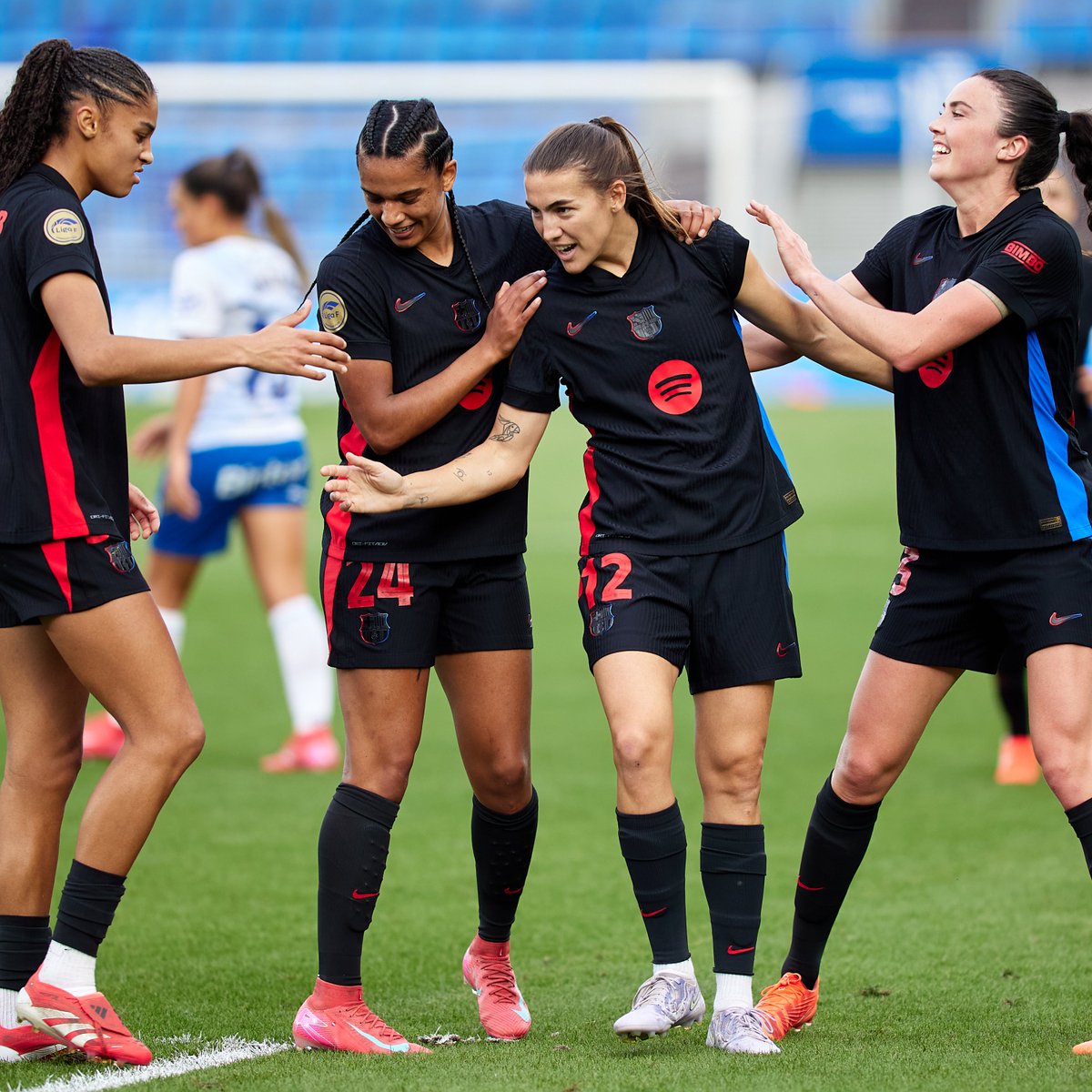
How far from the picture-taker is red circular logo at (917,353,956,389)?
3771mm

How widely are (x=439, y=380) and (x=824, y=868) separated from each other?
5.12 ft

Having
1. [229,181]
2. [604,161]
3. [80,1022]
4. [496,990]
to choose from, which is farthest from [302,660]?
[604,161]

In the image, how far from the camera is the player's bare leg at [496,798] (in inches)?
157

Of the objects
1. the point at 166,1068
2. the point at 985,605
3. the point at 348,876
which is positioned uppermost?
the point at 985,605

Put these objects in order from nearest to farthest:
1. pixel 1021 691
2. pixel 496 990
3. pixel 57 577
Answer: pixel 57 577 → pixel 496 990 → pixel 1021 691

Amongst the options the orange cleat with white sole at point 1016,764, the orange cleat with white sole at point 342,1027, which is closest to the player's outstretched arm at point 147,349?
the orange cleat with white sole at point 342,1027

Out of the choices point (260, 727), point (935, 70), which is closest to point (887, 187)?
point (935, 70)

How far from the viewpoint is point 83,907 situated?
367cm

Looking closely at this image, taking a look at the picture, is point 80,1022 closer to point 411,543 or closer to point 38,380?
point 411,543

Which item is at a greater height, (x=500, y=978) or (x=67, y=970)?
(x=67, y=970)

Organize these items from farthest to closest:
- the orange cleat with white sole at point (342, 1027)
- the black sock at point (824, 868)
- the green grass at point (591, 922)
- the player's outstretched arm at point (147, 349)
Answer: the black sock at point (824, 868)
the orange cleat with white sole at point (342, 1027)
the green grass at point (591, 922)
the player's outstretched arm at point (147, 349)

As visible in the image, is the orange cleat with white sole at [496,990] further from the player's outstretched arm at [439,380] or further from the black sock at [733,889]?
the player's outstretched arm at [439,380]

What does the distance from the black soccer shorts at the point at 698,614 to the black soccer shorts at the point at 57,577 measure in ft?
3.63

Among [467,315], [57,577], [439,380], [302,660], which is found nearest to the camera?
[57,577]
